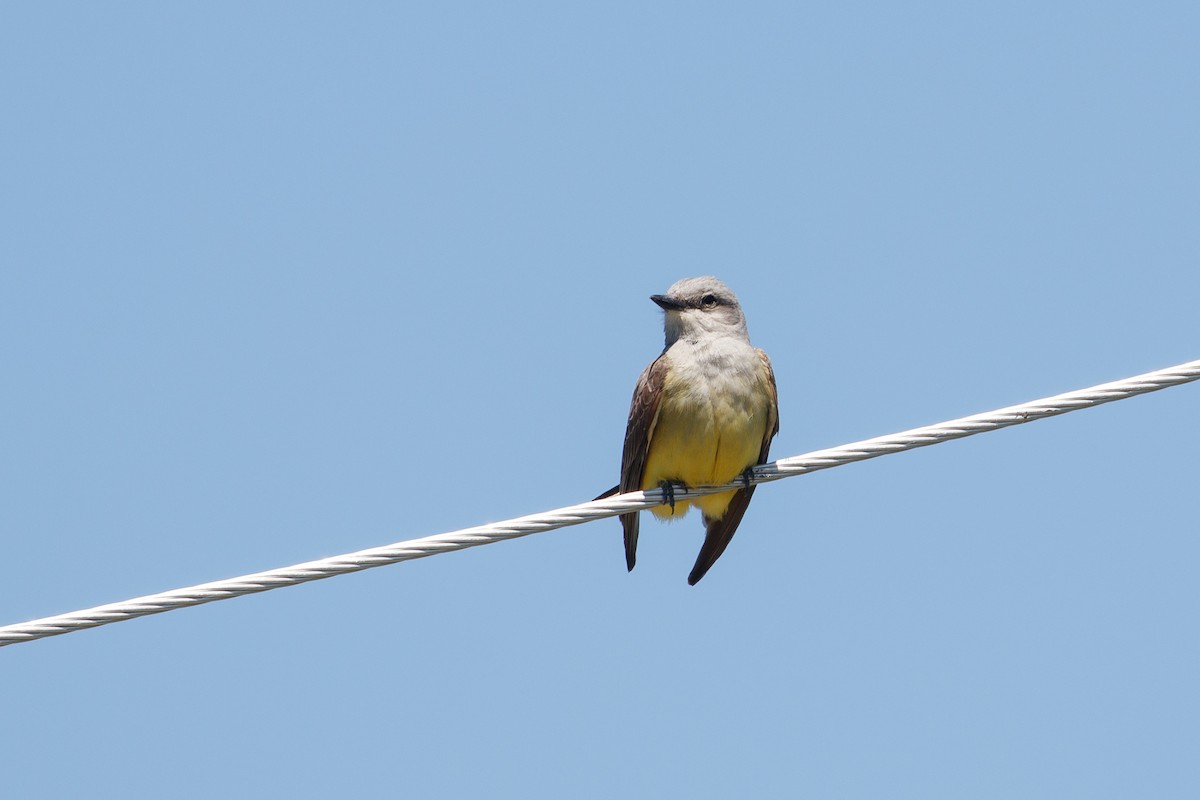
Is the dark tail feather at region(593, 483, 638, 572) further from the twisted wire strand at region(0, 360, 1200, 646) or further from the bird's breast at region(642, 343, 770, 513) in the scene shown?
the twisted wire strand at region(0, 360, 1200, 646)

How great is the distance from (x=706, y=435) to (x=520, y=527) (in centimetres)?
212

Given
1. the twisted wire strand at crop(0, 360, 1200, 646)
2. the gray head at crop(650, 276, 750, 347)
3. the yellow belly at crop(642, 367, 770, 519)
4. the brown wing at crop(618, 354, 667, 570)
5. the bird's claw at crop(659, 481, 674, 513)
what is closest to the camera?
the twisted wire strand at crop(0, 360, 1200, 646)

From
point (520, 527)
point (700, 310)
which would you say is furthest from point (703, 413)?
point (520, 527)

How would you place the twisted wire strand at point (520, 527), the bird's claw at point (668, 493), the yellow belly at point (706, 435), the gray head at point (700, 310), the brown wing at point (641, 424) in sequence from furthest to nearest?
1. the gray head at point (700, 310)
2. the brown wing at point (641, 424)
3. the yellow belly at point (706, 435)
4. the bird's claw at point (668, 493)
5. the twisted wire strand at point (520, 527)

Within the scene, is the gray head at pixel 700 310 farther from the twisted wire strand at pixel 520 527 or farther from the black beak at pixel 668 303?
the twisted wire strand at pixel 520 527

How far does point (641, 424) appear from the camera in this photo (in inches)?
324

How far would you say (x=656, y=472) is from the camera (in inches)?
323

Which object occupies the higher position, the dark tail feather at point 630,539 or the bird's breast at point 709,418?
the bird's breast at point 709,418

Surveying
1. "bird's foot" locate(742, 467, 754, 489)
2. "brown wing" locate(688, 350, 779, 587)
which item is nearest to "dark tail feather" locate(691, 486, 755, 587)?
"brown wing" locate(688, 350, 779, 587)

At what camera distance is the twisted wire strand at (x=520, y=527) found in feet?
17.8

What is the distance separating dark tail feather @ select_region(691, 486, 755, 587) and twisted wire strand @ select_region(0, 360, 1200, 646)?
207 centimetres

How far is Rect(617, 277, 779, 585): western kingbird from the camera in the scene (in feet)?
26.0

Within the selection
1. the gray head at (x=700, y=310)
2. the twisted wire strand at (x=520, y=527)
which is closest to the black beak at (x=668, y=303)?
the gray head at (x=700, y=310)

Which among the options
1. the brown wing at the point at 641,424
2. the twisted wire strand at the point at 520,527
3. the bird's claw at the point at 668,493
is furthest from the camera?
the brown wing at the point at 641,424
